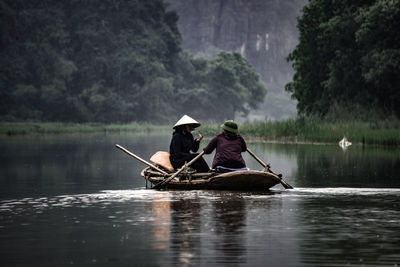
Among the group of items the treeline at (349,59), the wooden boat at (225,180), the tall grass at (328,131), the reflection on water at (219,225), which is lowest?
the reflection on water at (219,225)

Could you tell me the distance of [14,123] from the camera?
90812mm

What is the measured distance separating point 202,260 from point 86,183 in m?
13.5

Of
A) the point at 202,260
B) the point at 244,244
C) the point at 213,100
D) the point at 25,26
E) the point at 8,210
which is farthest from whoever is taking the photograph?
the point at 213,100

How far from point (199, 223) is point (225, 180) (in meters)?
5.30

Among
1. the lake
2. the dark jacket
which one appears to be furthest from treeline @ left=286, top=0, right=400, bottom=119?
the dark jacket

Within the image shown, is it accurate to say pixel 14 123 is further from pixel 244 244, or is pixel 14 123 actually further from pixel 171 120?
pixel 244 244

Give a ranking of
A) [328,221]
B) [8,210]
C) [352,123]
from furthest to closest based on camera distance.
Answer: [352,123]
[8,210]
[328,221]

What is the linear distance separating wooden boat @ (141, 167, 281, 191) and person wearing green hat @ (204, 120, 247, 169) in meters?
0.46

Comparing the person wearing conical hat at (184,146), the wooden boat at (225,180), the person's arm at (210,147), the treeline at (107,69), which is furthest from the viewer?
the treeline at (107,69)

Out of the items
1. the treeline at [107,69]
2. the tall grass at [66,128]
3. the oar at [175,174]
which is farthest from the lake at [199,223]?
the treeline at [107,69]

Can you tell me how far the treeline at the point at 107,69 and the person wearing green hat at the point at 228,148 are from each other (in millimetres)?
78679

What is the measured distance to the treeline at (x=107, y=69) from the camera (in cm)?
10350

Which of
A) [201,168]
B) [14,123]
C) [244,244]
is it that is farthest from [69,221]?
[14,123]

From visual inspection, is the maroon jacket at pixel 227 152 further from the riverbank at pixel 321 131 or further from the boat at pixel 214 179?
the riverbank at pixel 321 131
